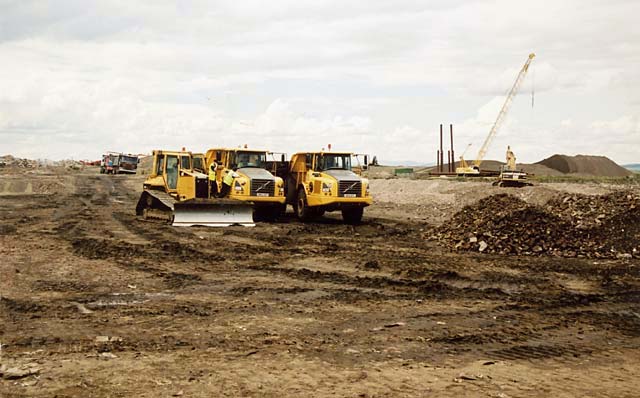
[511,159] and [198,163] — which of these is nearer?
[198,163]

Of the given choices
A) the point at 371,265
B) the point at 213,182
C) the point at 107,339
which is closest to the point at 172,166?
the point at 213,182

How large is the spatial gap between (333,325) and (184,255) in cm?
635

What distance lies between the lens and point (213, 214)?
1908cm

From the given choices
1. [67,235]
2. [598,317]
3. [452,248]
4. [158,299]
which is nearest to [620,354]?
[598,317]

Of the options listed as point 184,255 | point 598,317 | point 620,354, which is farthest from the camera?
point 184,255

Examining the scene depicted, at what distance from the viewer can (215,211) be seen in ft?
62.7

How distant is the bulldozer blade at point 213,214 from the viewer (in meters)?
18.7

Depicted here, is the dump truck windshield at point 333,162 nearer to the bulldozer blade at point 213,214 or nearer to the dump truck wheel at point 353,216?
the dump truck wheel at point 353,216

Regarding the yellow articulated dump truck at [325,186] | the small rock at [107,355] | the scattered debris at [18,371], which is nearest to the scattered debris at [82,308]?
the small rock at [107,355]

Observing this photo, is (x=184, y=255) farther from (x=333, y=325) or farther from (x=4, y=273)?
(x=333, y=325)

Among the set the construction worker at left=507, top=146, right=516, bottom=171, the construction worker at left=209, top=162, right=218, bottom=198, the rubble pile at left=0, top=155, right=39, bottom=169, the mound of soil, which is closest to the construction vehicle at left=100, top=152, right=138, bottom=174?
the rubble pile at left=0, top=155, right=39, bottom=169

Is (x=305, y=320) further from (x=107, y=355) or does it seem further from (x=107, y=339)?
(x=107, y=355)

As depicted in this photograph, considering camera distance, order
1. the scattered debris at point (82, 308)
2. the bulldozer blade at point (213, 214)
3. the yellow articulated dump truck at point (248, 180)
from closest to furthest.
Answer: the scattered debris at point (82, 308), the bulldozer blade at point (213, 214), the yellow articulated dump truck at point (248, 180)

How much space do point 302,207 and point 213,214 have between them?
328 centimetres
